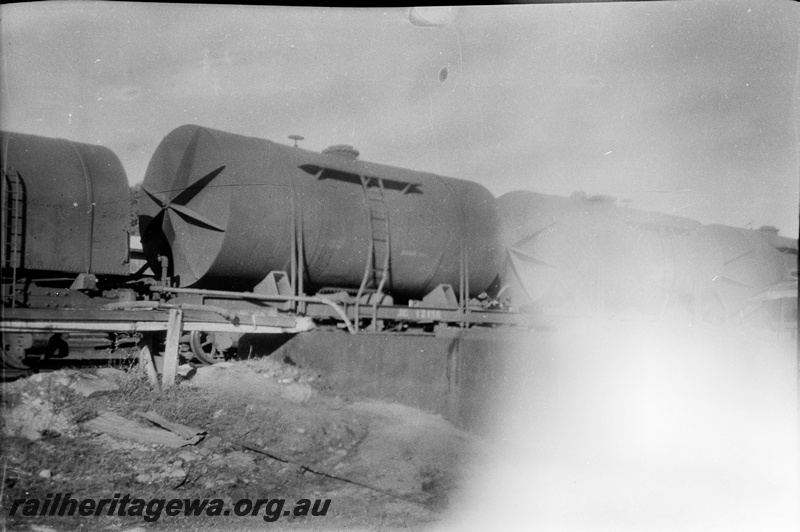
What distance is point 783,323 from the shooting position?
38.0ft

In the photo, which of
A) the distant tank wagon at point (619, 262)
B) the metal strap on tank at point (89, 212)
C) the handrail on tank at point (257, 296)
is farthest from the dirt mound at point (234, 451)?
the distant tank wagon at point (619, 262)

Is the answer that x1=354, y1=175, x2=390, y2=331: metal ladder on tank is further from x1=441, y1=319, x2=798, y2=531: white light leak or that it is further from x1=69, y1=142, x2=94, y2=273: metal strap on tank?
x1=69, y1=142, x2=94, y2=273: metal strap on tank

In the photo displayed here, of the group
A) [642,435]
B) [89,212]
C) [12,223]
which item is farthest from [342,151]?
[642,435]

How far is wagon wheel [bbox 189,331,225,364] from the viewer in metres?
8.70

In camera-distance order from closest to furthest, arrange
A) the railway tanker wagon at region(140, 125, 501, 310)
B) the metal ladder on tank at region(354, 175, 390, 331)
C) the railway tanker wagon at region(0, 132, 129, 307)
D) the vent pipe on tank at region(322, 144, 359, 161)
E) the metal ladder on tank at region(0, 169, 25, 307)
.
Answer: the metal ladder on tank at region(0, 169, 25, 307), the railway tanker wagon at region(0, 132, 129, 307), the railway tanker wagon at region(140, 125, 501, 310), the metal ladder on tank at region(354, 175, 390, 331), the vent pipe on tank at region(322, 144, 359, 161)

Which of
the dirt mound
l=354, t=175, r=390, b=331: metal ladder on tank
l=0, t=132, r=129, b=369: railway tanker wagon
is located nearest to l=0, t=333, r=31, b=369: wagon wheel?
l=0, t=132, r=129, b=369: railway tanker wagon

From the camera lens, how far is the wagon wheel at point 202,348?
870 cm

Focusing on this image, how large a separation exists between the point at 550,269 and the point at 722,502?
5.27 metres

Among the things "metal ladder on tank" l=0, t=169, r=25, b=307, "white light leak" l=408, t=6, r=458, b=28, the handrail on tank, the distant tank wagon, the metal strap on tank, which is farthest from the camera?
the distant tank wagon

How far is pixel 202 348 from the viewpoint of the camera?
360 inches

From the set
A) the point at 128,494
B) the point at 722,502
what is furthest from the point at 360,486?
the point at 722,502

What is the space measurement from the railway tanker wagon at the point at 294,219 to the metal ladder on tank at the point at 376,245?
16mm

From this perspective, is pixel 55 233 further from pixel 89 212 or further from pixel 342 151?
pixel 342 151

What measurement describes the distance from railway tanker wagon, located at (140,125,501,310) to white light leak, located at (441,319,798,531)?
8.06ft
